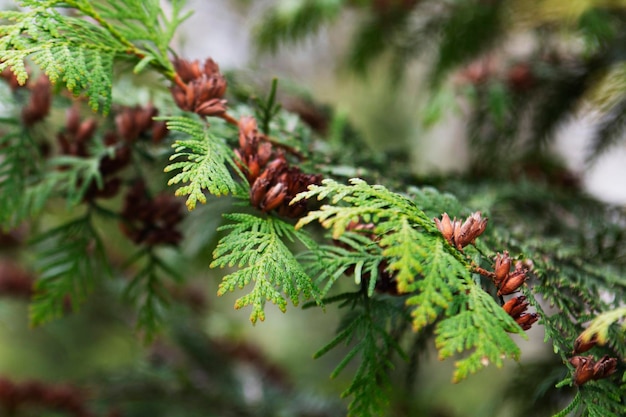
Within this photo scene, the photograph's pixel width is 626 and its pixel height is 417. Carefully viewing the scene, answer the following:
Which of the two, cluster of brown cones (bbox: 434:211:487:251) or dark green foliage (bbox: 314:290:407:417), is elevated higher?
cluster of brown cones (bbox: 434:211:487:251)

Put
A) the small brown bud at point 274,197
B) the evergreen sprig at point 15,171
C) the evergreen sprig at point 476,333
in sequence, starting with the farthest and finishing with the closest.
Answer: the evergreen sprig at point 15,171 < the small brown bud at point 274,197 < the evergreen sprig at point 476,333

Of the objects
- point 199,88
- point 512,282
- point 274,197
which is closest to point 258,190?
point 274,197

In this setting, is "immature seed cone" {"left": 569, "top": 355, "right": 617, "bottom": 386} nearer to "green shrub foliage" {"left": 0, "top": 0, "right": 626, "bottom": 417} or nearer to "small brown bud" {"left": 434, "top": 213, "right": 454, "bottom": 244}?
"green shrub foliage" {"left": 0, "top": 0, "right": 626, "bottom": 417}

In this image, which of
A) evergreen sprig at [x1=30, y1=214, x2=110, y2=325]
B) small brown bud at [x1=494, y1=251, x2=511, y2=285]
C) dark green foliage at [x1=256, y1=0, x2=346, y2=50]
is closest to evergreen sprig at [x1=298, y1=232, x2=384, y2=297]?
small brown bud at [x1=494, y1=251, x2=511, y2=285]

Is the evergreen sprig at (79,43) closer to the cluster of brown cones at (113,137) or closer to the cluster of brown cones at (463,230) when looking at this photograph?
the cluster of brown cones at (113,137)

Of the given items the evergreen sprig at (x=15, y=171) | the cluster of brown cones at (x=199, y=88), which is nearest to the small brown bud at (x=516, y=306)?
the cluster of brown cones at (x=199, y=88)

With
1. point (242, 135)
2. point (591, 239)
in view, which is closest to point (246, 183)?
point (242, 135)
